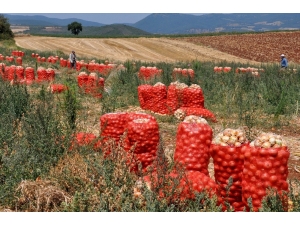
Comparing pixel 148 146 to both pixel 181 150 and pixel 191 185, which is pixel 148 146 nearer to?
pixel 181 150

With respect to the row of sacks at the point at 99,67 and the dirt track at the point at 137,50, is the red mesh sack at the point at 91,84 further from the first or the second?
the dirt track at the point at 137,50

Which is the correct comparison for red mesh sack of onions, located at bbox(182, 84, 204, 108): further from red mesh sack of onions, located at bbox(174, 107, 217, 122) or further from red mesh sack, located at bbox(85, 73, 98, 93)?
red mesh sack, located at bbox(85, 73, 98, 93)

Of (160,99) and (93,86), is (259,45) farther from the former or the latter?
(160,99)

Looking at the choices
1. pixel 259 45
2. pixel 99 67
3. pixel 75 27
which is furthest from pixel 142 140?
pixel 75 27

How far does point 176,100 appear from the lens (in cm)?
813

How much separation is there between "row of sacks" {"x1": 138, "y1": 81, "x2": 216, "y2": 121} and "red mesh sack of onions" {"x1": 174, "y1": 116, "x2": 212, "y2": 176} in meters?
3.83

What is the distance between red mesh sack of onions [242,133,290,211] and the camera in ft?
9.47

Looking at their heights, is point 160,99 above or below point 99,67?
above

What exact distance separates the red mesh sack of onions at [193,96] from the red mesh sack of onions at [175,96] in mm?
85

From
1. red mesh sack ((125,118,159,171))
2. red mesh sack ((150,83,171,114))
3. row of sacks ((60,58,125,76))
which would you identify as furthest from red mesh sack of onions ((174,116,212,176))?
row of sacks ((60,58,125,76))

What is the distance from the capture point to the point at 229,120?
7.98m

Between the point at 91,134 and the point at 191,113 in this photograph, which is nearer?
the point at 91,134

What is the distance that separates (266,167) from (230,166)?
0.38m

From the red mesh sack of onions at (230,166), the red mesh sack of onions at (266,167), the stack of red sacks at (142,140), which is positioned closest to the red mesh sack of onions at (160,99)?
the stack of red sacks at (142,140)
